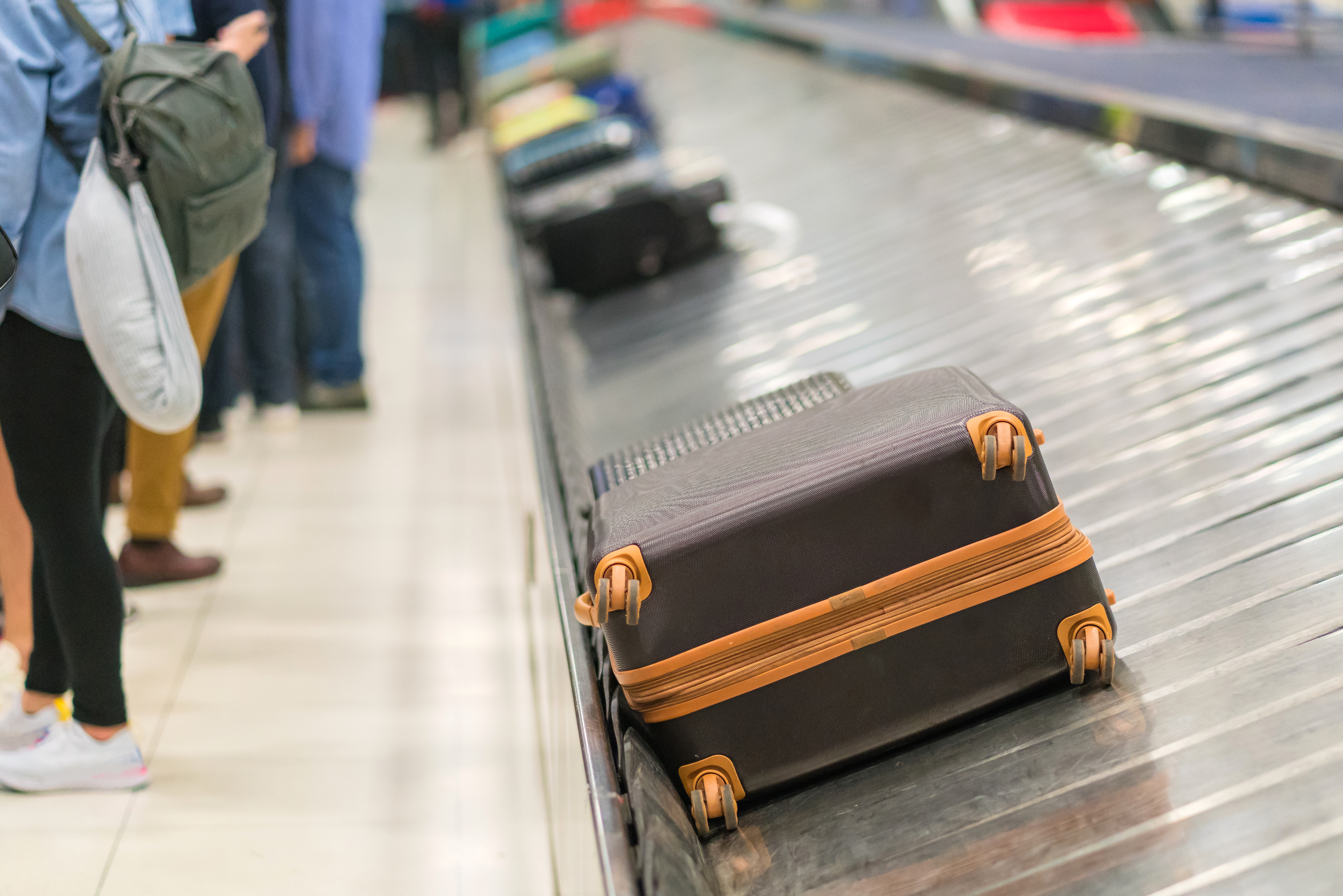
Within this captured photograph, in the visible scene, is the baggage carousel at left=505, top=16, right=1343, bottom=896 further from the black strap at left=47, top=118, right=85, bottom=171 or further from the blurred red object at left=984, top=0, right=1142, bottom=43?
the blurred red object at left=984, top=0, right=1142, bottom=43

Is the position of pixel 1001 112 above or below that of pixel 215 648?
above

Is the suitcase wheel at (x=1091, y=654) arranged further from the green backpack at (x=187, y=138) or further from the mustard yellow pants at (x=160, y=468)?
the mustard yellow pants at (x=160, y=468)

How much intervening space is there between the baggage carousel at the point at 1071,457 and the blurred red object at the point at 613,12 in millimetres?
7367

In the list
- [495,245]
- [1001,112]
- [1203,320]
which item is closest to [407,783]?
[1203,320]

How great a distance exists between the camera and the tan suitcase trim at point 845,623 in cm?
115

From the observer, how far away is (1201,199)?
266cm

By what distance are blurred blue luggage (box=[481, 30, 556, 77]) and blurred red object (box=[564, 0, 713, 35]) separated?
1.70m

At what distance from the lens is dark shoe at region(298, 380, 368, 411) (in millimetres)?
3844

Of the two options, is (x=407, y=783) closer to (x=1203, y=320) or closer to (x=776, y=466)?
(x=776, y=466)

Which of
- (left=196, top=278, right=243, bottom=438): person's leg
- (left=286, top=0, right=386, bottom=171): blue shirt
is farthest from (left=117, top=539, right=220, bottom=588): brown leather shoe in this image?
(left=286, top=0, right=386, bottom=171): blue shirt

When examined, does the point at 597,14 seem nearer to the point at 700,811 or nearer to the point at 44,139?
the point at 44,139

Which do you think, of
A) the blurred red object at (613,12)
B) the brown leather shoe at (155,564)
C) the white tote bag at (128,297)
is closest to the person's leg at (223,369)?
the brown leather shoe at (155,564)

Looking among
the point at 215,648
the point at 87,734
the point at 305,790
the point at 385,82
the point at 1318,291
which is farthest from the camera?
the point at 385,82

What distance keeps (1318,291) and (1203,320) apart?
209 millimetres
